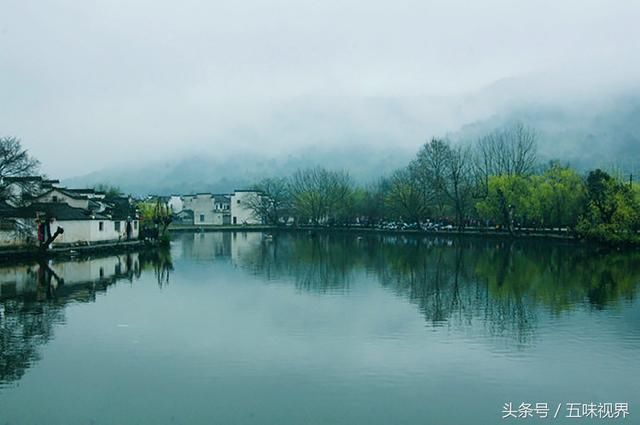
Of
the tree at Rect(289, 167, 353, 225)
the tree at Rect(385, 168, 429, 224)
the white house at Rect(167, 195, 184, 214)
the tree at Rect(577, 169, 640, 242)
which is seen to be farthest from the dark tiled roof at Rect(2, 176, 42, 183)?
the white house at Rect(167, 195, 184, 214)

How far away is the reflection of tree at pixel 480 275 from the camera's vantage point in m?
18.0

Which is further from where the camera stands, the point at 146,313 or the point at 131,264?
the point at 131,264

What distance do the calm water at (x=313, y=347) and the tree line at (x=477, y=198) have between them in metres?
15.9

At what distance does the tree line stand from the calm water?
15.9 metres

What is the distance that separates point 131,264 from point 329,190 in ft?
158

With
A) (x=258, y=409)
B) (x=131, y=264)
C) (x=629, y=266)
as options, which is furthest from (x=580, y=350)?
(x=131, y=264)

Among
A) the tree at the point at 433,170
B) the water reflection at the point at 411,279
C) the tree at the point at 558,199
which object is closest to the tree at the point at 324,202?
the tree at the point at 433,170

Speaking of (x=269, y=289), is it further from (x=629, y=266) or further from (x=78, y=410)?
(x=629, y=266)

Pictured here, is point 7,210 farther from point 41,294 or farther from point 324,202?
point 324,202

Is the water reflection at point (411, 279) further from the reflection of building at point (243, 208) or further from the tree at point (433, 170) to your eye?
the reflection of building at point (243, 208)

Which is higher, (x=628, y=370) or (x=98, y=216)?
(x=98, y=216)

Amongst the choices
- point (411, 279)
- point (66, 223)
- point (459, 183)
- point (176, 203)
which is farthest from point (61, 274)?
point (176, 203)

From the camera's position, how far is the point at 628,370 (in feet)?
38.9

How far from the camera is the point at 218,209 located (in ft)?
314
